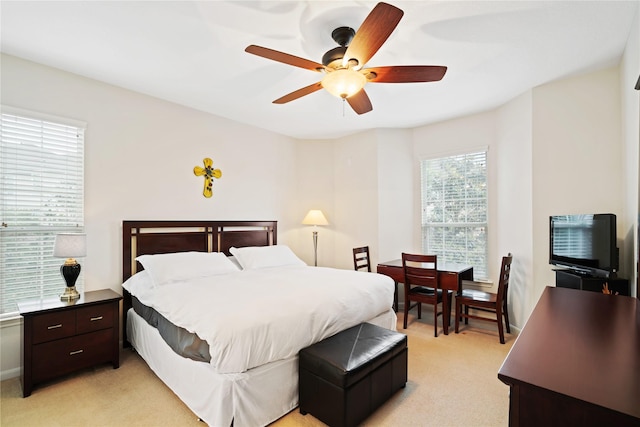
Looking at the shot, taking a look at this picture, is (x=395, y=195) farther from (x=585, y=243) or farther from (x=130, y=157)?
(x=130, y=157)

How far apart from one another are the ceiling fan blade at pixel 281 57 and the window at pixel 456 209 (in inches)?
119

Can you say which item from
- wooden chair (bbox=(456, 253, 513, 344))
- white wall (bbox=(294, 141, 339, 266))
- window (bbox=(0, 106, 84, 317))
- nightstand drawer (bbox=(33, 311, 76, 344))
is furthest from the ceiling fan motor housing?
white wall (bbox=(294, 141, 339, 266))

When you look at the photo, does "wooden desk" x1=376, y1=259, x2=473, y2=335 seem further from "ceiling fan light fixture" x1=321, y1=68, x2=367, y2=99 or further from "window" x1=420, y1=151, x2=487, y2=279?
"ceiling fan light fixture" x1=321, y1=68, x2=367, y2=99

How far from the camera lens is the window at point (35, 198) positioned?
2.62 m

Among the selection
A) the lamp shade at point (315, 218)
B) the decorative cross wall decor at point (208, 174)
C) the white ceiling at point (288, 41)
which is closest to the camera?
the white ceiling at point (288, 41)

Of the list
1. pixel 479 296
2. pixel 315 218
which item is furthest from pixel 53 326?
pixel 479 296

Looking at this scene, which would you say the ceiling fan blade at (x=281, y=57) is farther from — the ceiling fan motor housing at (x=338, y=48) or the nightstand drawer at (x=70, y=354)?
the nightstand drawer at (x=70, y=354)

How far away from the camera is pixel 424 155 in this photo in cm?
467

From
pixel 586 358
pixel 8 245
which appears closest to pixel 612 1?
pixel 586 358

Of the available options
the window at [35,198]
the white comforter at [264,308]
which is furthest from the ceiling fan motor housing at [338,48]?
the window at [35,198]

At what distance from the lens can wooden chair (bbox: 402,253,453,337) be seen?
3.55 meters

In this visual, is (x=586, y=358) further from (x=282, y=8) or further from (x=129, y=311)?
(x=129, y=311)

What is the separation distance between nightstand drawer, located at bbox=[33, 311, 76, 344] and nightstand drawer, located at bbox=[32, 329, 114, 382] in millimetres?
48

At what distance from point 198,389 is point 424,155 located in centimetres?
413
